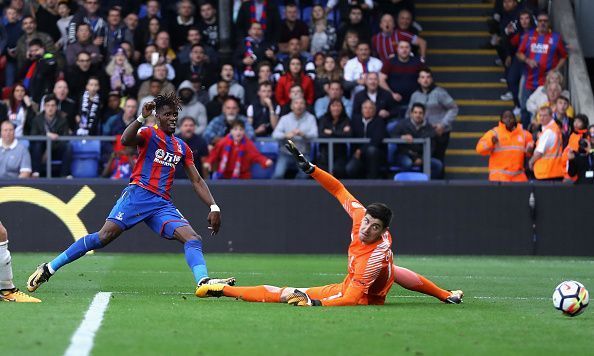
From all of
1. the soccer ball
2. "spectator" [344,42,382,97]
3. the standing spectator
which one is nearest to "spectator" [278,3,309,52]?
"spectator" [344,42,382,97]

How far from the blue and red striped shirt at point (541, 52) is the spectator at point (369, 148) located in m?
3.65

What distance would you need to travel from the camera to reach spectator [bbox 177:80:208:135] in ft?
71.4

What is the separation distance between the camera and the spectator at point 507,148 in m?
20.7

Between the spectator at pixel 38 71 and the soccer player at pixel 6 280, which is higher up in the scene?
the spectator at pixel 38 71

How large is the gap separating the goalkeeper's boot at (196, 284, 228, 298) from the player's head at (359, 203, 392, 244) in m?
1.47

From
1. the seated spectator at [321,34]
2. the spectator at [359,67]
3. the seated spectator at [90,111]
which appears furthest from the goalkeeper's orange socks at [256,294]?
the seated spectator at [321,34]

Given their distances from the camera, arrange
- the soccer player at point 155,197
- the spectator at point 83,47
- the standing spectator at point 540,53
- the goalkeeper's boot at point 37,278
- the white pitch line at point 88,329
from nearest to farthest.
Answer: the white pitch line at point 88,329 → the goalkeeper's boot at point 37,278 → the soccer player at point 155,197 → the spectator at point 83,47 → the standing spectator at point 540,53

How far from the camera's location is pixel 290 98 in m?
22.0

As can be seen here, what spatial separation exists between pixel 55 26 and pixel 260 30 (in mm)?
3881

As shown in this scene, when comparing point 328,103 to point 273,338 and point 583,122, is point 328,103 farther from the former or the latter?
point 273,338

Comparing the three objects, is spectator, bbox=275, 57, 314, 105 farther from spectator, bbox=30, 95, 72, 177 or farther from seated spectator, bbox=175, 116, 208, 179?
spectator, bbox=30, 95, 72, 177

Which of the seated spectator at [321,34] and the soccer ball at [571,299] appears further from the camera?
the seated spectator at [321,34]

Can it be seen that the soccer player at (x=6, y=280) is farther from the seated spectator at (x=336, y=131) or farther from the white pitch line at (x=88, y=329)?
the seated spectator at (x=336, y=131)

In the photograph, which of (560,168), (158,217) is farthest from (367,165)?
(158,217)
